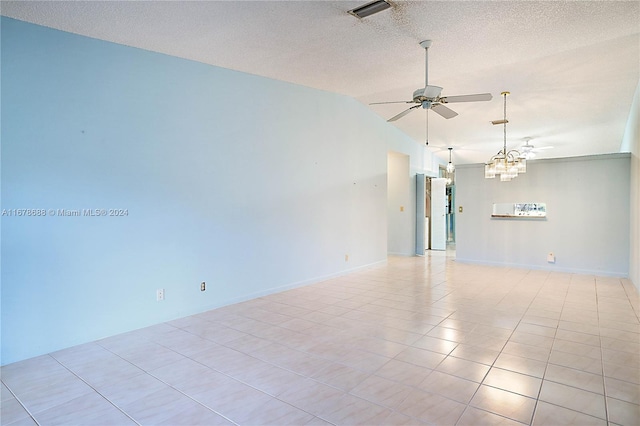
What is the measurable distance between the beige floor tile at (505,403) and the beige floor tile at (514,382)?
0.07 m

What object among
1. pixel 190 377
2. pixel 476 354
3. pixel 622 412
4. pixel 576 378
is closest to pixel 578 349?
pixel 576 378

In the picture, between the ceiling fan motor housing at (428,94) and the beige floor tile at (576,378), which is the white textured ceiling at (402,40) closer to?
the ceiling fan motor housing at (428,94)

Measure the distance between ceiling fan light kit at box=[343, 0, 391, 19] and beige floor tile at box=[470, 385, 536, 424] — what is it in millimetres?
3112

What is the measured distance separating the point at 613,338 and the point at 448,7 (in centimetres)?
348

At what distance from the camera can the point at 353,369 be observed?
8.93 feet

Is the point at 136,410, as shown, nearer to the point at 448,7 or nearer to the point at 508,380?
the point at 508,380

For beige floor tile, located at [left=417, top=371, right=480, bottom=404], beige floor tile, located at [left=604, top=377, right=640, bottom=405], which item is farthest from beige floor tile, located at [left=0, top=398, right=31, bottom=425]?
beige floor tile, located at [left=604, top=377, right=640, bottom=405]

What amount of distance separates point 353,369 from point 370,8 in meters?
3.04

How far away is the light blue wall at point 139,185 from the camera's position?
295 cm

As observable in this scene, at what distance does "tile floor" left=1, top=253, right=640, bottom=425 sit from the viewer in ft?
7.04

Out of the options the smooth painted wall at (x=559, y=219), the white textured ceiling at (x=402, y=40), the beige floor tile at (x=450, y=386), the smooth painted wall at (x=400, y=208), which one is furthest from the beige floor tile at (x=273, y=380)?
the smooth painted wall at (x=400, y=208)

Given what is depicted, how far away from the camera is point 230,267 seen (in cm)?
448

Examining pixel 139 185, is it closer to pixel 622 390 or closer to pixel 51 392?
pixel 51 392

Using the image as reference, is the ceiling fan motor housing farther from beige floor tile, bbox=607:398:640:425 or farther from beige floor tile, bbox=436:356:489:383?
beige floor tile, bbox=607:398:640:425
